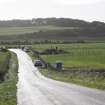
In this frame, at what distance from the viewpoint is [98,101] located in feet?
92.6

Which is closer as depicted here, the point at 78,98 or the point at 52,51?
the point at 78,98

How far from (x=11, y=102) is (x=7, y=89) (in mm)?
11153

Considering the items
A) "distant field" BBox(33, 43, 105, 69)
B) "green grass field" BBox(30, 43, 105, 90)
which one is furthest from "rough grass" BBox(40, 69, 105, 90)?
"distant field" BBox(33, 43, 105, 69)

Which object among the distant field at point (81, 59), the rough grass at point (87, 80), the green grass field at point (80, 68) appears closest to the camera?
the rough grass at point (87, 80)

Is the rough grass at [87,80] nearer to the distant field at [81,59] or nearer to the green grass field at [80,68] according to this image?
the green grass field at [80,68]

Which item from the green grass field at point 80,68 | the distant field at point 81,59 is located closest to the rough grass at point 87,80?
the green grass field at point 80,68

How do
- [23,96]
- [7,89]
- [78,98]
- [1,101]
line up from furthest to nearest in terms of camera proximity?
[7,89] → [23,96] → [1,101] → [78,98]

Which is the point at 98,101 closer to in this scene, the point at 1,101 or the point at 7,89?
the point at 1,101

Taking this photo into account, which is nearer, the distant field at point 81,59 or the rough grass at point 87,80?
the rough grass at point 87,80

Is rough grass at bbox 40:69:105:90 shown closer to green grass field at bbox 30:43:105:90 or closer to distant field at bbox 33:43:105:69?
green grass field at bbox 30:43:105:90

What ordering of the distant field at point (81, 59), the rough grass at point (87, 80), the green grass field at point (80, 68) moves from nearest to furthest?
the rough grass at point (87, 80)
the green grass field at point (80, 68)
the distant field at point (81, 59)

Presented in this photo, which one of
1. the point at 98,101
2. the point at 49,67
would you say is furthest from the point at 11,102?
the point at 49,67

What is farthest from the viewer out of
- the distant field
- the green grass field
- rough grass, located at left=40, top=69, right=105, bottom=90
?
the distant field

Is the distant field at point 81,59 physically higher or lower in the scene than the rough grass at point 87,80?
lower
